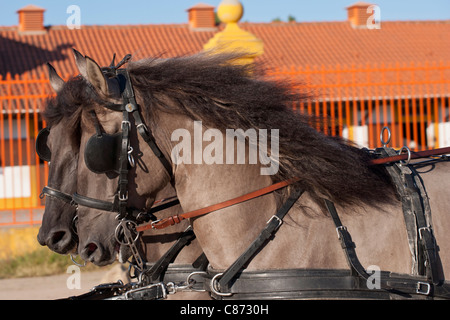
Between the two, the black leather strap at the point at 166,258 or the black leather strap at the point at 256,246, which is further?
the black leather strap at the point at 166,258

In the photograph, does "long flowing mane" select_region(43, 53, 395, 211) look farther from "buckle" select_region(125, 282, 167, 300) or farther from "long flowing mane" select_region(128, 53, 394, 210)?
"buckle" select_region(125, 282, 167, 300)

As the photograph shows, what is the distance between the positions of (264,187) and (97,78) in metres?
0.92

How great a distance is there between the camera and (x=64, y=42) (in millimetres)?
18172

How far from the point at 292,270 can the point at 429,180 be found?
2.78ft

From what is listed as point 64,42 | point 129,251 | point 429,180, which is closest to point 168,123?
point 129,251

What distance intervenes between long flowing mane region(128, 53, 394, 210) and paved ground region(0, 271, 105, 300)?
4104 mm

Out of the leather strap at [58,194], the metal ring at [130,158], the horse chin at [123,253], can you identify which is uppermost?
the metal ring at [130,158]

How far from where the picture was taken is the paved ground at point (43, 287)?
646cm

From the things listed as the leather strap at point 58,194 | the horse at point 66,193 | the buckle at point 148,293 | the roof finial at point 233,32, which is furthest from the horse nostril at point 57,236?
the roof finial at point 233,32

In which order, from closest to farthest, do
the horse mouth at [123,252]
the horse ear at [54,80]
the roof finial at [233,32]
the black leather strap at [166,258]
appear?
the horse mouth at [123,252] → the horse ear at [54,80] → the black leather strap at [166,258] → the roof finial at [233,32]

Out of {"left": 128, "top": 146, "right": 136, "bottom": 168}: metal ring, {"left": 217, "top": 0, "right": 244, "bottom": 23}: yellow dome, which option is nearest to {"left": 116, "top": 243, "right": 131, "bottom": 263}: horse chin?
{"left": 128, "top": 146, "right": 136, "bottom": 168}: metal ring

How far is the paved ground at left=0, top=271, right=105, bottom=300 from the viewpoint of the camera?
6.46 meters

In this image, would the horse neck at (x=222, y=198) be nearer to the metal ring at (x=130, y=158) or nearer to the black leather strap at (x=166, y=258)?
the metal ring at (x=130, y=158)
